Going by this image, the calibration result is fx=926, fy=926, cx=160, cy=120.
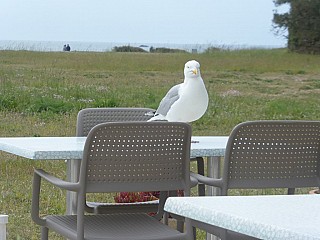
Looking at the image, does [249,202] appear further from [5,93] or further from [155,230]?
[5,93]

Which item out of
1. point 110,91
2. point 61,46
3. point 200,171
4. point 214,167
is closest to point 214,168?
point 214,167

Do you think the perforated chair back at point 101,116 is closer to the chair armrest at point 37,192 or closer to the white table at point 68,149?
the white table at point 68,149

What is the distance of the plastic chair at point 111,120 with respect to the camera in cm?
348

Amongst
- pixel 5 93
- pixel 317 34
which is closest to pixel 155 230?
pixel 5 93

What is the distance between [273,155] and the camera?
3.06 meters

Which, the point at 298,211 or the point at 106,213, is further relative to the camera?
the point at 106,213

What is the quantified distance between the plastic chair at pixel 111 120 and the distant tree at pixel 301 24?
18.3 m

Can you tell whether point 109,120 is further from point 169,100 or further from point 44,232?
point 44,232

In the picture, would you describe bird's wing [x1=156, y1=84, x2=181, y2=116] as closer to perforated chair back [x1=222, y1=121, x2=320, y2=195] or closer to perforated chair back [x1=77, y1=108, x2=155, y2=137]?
perforated chair back [x1=222, y1=121, x2=320, y2=195]

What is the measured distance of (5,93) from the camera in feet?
34.3

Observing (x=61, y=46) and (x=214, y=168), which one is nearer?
(x=214, y=168)

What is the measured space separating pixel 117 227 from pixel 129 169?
219 mm

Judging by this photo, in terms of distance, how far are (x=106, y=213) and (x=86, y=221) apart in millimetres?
424

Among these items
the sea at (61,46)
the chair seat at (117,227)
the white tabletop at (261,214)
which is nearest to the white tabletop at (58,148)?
the chair seat at (117,227)
